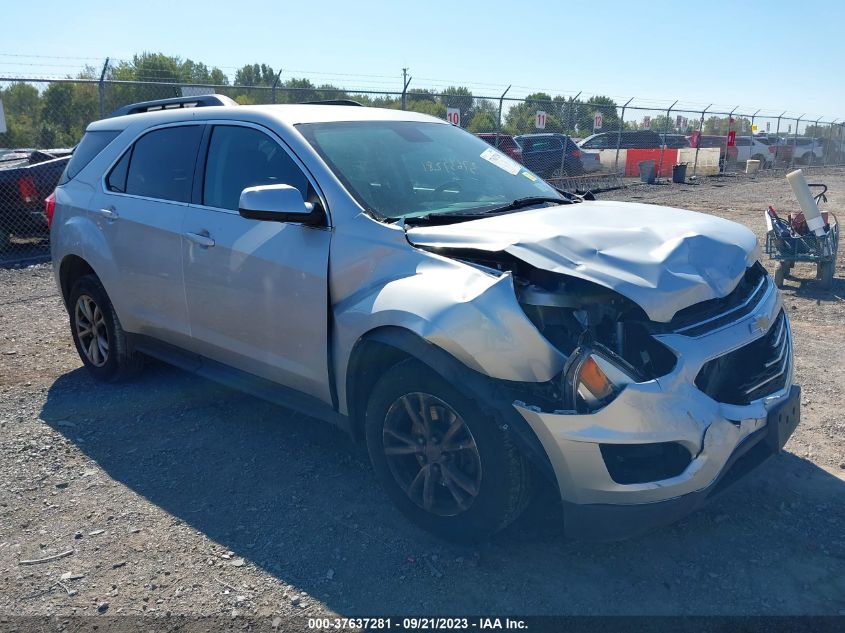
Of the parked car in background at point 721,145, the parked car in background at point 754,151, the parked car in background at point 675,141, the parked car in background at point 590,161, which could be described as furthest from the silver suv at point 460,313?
the parked car in background at point 754,151

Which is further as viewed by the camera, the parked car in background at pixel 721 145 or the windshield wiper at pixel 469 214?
the parked car in background at pixel 721 145

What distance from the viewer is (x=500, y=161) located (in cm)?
467

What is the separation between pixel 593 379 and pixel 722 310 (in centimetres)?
88

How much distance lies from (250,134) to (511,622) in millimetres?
2839

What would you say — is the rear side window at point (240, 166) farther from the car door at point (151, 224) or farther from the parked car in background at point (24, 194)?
the parked car in background at point (24, 194)

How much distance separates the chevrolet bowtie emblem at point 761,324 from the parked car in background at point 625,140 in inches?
795

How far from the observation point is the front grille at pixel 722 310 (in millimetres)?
3092

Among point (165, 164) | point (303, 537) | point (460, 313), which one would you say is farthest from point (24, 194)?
point (460, 313)

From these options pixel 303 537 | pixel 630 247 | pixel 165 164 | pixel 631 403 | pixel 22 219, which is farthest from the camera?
pixel 22 219

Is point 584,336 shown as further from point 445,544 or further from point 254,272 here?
point 254,272

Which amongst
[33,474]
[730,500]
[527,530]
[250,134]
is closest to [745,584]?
[730,500]

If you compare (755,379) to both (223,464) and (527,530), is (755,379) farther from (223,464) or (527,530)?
(223,464)

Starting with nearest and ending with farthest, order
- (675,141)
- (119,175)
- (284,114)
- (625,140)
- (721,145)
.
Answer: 1. (284,114)
2. (119,175)
3. (625,140)
4. (675,141)
5. (721,145)

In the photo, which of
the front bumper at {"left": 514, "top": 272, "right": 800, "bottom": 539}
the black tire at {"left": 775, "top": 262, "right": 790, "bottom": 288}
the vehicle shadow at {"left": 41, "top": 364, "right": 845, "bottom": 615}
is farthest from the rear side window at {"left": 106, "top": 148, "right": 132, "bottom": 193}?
the black tire at {"left": 775, "top": 262, "right": 790, "bottom": 288}
